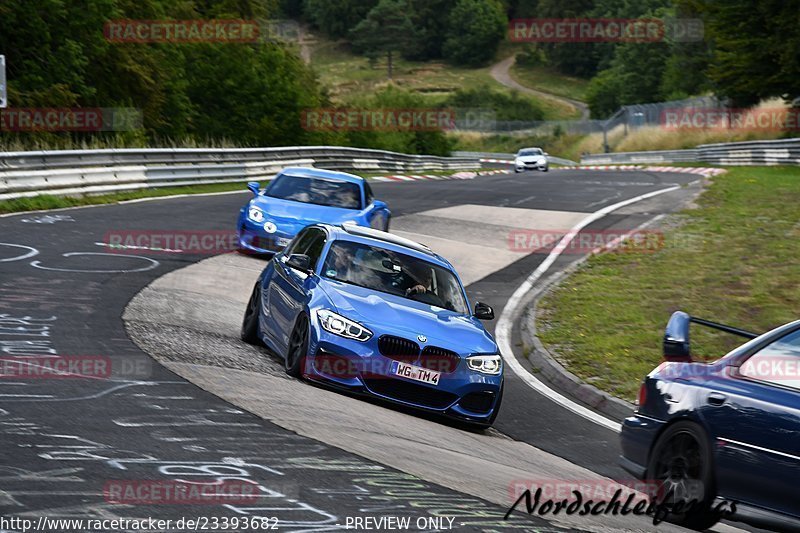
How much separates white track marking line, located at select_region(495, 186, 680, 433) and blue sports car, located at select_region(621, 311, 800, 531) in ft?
10.5

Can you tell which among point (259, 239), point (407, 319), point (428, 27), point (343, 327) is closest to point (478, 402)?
point (407, 319)

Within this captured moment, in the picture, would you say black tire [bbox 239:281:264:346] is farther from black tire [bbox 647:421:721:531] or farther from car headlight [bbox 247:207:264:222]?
car headlight [bbox 247:207:264:222]

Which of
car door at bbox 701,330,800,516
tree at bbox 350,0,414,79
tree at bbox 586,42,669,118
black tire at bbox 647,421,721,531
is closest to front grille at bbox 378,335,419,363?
black tire at bbox 647,421,721,531

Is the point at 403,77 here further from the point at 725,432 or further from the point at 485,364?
the point at 725,432

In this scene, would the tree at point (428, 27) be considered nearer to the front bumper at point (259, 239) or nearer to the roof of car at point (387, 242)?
the front bumper at point (259, 239)

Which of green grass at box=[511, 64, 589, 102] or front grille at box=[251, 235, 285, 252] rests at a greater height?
green grass at box=[511, 64, 589, 102]

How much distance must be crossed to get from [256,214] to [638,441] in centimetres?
1207

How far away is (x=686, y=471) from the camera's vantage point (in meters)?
7.15

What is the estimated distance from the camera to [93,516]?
551cm

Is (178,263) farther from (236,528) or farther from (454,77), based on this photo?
A: (454,77)

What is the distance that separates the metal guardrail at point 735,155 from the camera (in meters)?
45.8

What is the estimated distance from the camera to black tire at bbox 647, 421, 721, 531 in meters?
6.85

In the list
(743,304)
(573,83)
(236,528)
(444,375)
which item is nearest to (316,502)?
(236,528)

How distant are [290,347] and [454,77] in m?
164
